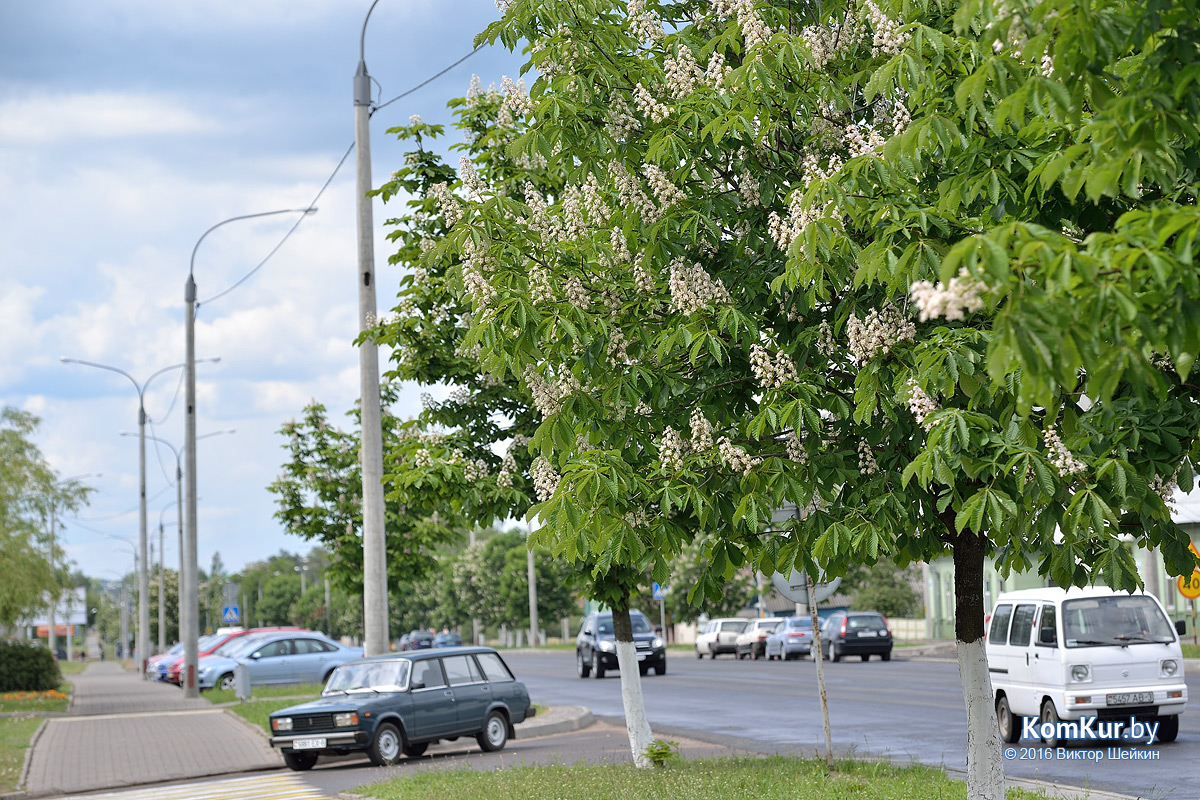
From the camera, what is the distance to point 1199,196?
17.3 feet

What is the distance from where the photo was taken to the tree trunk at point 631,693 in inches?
538

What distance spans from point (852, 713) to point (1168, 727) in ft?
23.0

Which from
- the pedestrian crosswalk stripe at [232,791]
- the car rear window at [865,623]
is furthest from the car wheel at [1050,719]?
the car rear window at [865,623]

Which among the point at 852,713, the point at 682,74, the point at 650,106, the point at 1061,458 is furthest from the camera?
the point at 852,713

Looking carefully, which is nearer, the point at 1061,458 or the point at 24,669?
the point at 1061,458

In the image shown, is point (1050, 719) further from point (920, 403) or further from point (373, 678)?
point (920, 403)

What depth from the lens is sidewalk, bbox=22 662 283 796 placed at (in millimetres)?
16828

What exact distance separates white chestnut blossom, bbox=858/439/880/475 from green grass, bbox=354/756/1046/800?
3941 millimetres

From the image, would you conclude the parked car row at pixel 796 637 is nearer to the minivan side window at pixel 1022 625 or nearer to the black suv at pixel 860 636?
the black suv at pixel 860 636

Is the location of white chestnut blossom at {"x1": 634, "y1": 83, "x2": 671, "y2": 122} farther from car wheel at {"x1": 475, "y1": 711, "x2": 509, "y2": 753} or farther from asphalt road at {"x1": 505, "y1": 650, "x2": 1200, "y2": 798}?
car wheel at {"x1": 475, "y1": 711, "x2": 509, "y2": 753}

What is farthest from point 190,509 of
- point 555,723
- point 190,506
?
point 555,723

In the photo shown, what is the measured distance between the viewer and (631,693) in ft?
46.0

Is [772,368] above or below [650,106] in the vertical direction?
below

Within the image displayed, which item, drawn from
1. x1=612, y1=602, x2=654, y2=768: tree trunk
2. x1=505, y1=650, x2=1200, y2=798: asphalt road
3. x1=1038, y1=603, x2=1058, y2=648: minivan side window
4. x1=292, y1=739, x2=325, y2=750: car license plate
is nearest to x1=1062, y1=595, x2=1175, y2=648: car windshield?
x1=1038, y1=603, x2=1058, y2=648: minivan side window
